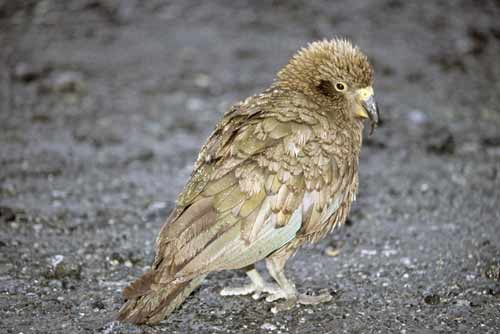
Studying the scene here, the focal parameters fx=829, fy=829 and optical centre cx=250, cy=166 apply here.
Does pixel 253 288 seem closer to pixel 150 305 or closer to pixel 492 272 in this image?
pixel 150 305

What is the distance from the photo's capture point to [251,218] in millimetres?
4945

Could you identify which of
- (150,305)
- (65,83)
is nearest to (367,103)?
(150,305)

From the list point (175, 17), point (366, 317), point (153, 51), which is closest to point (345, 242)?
point (366, 317)

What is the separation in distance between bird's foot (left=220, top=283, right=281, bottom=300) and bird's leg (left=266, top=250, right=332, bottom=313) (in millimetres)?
51

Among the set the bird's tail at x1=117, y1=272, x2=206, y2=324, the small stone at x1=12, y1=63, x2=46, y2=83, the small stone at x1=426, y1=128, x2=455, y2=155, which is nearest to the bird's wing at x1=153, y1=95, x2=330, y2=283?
the bird's tail at x1=117, y1=272, x2=206, y2=324

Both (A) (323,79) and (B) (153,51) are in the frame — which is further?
(B) (153,51)

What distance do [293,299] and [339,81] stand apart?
147 cm

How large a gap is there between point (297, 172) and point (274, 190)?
7.6 inches

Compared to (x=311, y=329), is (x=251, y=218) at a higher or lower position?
higher

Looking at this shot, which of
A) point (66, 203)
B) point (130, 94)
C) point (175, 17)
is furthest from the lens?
point (175, 17)

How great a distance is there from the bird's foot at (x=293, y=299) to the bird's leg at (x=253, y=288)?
2.7 inches

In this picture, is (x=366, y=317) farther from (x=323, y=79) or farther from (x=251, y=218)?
(x=323, y=79)

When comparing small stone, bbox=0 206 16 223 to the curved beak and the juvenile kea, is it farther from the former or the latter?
the curved beak

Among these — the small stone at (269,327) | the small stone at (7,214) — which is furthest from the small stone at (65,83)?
the small stone at (269,327)
